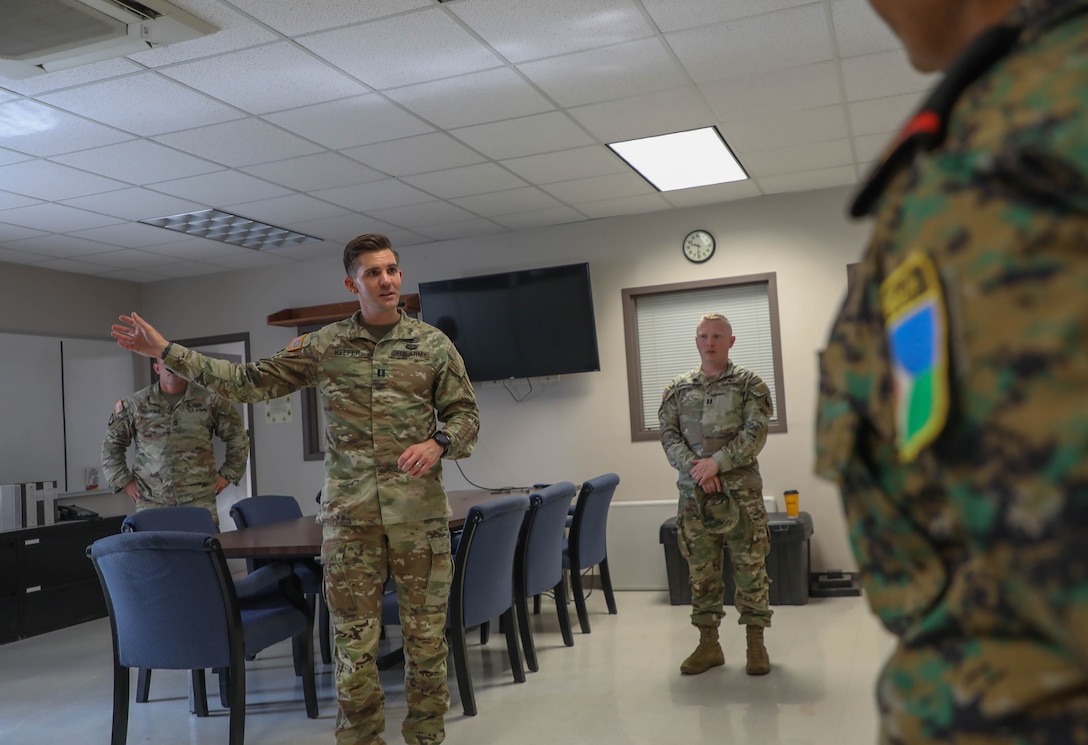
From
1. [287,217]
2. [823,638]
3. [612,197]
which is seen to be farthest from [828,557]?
[287,217]

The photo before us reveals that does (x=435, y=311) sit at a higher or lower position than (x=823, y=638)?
higher

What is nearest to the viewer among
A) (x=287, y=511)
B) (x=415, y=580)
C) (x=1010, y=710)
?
(x=1010, y=710)

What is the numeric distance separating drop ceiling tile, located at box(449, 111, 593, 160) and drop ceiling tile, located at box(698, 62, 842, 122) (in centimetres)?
75

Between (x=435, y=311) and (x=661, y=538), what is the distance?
8.25 ft

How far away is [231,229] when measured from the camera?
6.69 metres

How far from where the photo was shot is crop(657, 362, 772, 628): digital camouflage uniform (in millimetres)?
4176

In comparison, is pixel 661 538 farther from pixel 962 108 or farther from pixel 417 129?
pixel 962 108

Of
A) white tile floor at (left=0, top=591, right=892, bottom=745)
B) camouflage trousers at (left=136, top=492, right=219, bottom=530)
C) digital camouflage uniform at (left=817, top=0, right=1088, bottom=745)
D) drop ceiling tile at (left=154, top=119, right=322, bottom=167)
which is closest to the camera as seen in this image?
digital camouflage uniform at (left=817, top=0, right=1088, bottom=745)

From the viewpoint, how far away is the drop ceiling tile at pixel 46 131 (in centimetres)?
413

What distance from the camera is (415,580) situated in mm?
3164

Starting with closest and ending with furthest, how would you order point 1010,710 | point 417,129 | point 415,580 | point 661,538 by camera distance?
1. point 1010,710
2. point 415,580
3. point 417,129
4. point 661,538

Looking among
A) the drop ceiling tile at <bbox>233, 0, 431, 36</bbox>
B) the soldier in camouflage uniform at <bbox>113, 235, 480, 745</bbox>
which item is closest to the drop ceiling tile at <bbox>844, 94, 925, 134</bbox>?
the drop ceiling tile at <bbox>233, 0, 431, 36</bbox>

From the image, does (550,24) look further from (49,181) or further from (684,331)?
(684,331)

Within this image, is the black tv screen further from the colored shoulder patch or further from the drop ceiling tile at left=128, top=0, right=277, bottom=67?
the colored shoulder patch
